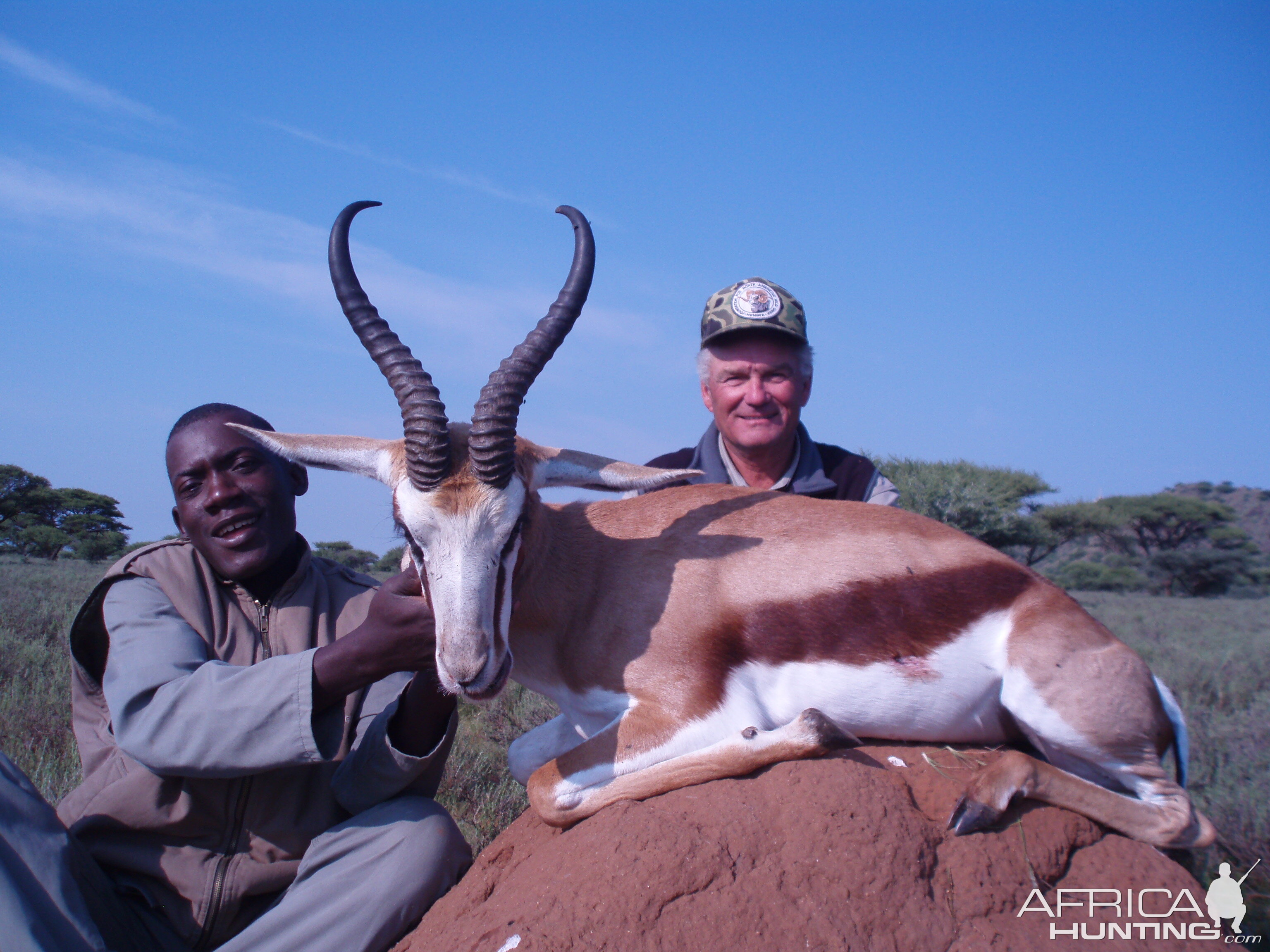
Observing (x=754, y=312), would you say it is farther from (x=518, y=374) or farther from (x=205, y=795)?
(x=205, y=795)

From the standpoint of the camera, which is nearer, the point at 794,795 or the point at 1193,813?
the point at 794,795

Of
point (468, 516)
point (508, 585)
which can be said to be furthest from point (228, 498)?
point (508, 585)

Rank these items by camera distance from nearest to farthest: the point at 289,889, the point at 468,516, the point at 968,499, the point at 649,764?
the point at 468,516, the point at 649,764, the point at 289,889, the point at 968,499

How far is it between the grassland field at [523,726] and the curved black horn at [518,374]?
3.35 metres

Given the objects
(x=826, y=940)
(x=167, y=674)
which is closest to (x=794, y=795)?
(x=826, y=940)

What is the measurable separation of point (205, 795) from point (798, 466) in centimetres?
408

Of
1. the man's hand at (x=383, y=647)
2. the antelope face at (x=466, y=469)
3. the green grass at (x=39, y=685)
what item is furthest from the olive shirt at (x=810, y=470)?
the green grass at (x=39, y=685)

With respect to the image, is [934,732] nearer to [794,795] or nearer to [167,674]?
[794,795]

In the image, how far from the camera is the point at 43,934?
306 centimetres

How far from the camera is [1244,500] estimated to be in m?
52.1

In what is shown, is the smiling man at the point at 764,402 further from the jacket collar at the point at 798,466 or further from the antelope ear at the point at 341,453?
the antelope ear at the point at 341,453

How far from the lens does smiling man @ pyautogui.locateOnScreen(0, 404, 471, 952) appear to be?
3.40 metres

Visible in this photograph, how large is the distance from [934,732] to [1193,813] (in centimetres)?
105

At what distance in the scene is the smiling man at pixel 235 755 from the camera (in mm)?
3398
